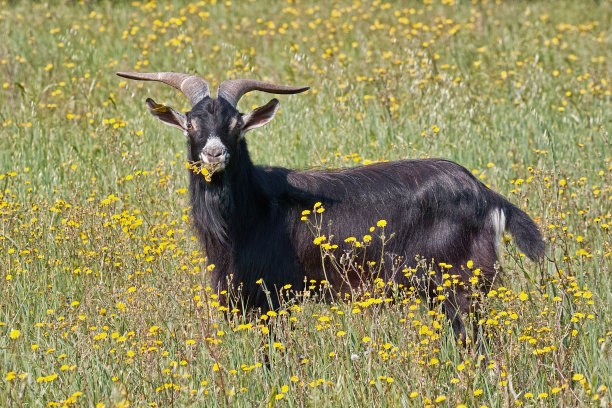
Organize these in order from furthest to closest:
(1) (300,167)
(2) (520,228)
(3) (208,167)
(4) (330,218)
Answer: (1) (300,167) < (4) (330,218) < (2) (520,228) < (3) (208,167)

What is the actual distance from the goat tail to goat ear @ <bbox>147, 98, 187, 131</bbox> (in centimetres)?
198

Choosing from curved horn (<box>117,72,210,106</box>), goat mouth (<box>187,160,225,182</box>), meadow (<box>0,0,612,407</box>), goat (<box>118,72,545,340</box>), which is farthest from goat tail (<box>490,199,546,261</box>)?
curved horn (<box>117,72,210,106</box>)

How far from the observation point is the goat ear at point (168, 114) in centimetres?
533

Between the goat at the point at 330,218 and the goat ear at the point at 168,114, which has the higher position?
the goat ear at the point at 168,114

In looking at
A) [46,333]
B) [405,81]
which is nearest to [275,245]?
[46,333]

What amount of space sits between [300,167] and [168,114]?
7.17 ft

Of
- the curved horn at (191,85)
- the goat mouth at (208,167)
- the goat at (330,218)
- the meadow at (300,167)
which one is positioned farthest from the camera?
the curved horn at (191,85)

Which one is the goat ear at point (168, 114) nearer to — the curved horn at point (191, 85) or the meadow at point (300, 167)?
the curved horn at point (191, 85)

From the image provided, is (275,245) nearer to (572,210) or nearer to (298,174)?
(298,174)

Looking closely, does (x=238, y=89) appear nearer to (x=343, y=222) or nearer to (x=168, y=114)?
(x=168, y=114)

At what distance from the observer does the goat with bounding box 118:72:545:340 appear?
5.30m

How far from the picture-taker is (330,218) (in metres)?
5.52

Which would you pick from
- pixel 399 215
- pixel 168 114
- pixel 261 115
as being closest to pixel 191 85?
pixel 168 114

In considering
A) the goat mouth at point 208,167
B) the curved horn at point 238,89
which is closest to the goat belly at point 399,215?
the curved horn at point 238,89
